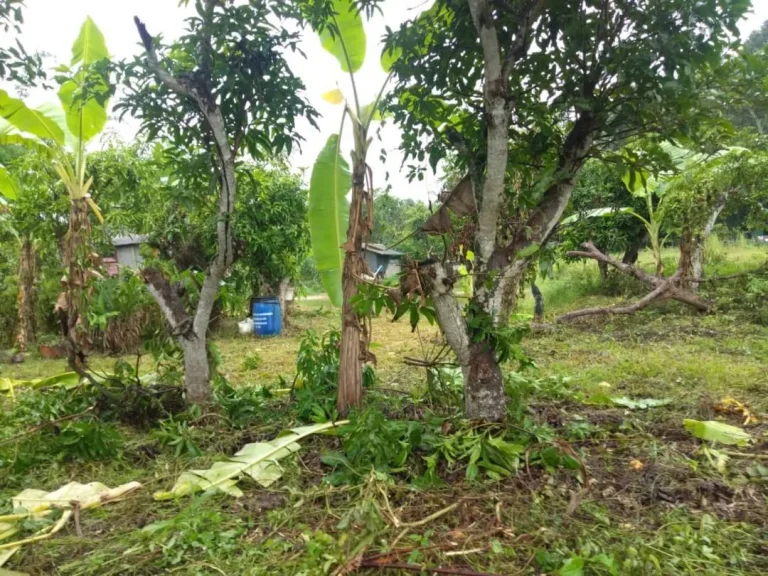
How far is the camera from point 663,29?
2.39 m

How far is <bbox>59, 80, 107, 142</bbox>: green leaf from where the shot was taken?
12.3 ft

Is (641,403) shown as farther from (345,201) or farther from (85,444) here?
(85,444)

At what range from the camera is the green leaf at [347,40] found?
11.0ft

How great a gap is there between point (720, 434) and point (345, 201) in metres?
2.73

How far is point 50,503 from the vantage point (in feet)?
7.37

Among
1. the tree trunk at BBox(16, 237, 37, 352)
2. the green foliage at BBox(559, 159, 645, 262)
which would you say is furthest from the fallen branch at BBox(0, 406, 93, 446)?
the green foliage at BBox(559, 159, 645, 262)

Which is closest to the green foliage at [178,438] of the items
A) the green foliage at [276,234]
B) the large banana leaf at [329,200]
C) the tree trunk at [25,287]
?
the large banana leaf at [329,200]

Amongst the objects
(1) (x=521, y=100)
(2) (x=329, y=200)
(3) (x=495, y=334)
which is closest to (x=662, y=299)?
(1) (x=521, y=100)

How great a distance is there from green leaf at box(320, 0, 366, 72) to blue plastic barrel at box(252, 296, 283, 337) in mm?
5572

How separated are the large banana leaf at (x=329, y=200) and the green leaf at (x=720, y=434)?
2427mm

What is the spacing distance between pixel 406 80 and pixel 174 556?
2.66 meters

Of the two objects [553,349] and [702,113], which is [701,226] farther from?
[702,113]

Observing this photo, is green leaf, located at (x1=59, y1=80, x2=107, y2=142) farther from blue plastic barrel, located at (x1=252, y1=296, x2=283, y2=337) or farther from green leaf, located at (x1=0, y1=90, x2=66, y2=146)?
blue plastic barrel, located at (x1=252, y1=296, x2=283, y2=337)

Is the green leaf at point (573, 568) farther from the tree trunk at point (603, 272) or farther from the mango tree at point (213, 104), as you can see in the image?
the tree trunk at point (603, 272)
